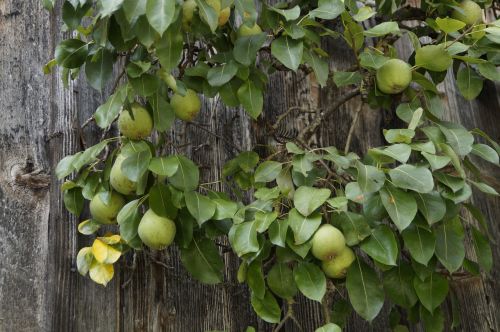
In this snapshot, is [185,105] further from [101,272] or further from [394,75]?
[394,75]

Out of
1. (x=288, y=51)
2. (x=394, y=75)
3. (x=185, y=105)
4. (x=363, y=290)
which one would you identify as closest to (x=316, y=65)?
(x=288, y=51)

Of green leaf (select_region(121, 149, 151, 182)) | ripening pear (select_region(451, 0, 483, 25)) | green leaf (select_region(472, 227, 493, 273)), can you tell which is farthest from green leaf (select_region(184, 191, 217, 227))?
ripening pear (select_region(451, 0, 483, 25))

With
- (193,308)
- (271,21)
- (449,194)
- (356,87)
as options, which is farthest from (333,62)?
(193,308)

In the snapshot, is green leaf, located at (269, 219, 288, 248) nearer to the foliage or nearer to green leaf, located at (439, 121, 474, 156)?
the foliage

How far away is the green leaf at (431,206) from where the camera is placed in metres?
1.39

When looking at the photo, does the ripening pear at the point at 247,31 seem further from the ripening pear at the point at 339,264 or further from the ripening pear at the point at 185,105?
the ripening pear at the point at 339,264

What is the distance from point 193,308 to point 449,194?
67 cm

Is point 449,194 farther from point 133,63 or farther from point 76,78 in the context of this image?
point 76,78

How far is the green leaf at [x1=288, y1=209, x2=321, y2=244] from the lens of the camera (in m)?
1.35

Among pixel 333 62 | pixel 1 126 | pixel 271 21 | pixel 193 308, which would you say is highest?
pixel 271 21

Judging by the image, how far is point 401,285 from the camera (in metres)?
1.53

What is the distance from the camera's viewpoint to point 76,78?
1686 millimetres

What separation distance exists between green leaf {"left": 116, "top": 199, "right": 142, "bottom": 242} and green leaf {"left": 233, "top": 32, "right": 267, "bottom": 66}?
0.39m

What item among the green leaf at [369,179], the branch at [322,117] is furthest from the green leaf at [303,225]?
the branch at [322,117]
